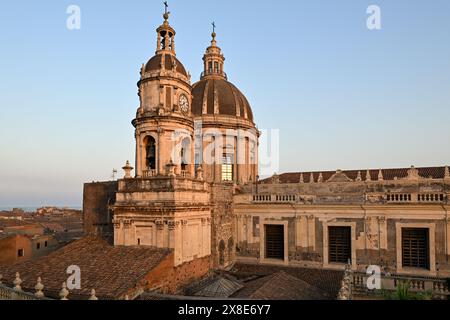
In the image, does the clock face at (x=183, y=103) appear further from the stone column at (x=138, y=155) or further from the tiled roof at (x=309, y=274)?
the tiled roof at (x=309, y=274)

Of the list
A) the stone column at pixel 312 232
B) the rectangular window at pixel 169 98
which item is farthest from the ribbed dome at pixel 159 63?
the stone column at pixel 312 232

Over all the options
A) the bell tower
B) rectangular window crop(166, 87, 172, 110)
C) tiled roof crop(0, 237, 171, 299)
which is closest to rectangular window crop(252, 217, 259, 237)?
the bell tower

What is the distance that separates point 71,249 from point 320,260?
55.7 feet

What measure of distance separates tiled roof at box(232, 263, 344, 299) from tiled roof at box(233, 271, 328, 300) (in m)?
1.19

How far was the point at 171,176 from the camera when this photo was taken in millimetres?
20625

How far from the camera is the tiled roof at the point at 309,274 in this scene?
22.6 m

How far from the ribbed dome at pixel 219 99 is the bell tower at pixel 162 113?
10.3 metres

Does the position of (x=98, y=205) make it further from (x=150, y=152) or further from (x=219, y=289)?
(x=219, y=289)

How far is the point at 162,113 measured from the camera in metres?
22.7

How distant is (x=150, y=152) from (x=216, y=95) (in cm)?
1330

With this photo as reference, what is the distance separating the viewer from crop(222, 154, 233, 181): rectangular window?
34.5 meters

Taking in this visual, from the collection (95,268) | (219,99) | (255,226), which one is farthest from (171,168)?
(219,99)

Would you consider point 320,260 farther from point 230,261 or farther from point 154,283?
point 154,283
